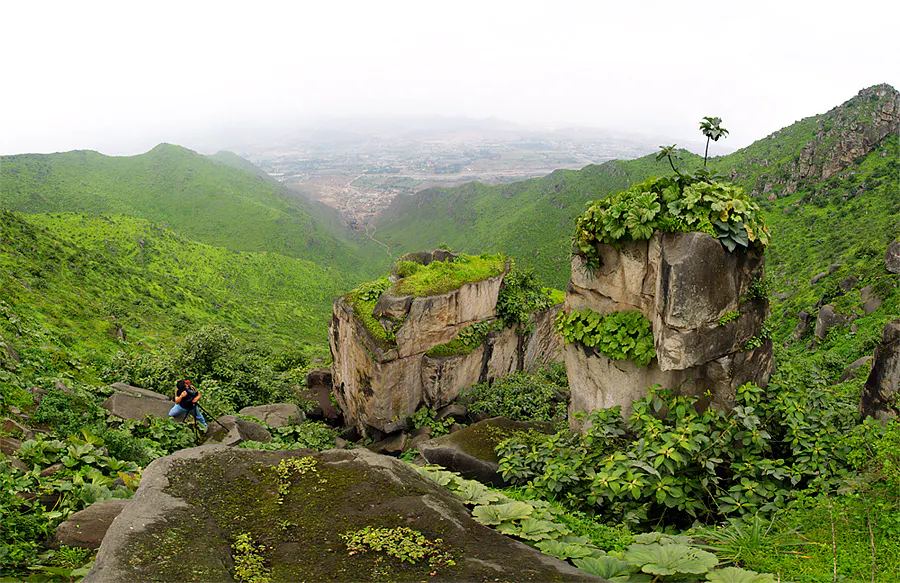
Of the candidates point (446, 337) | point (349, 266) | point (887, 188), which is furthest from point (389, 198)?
point (446, 337)

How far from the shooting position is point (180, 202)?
83.1m

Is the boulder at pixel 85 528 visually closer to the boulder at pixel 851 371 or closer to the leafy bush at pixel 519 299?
the leafy bush at pixel 519 299

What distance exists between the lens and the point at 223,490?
517cm

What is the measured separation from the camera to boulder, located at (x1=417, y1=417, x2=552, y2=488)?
957cm

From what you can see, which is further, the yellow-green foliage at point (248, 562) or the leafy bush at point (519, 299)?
the leafy bush at point (519, 299)

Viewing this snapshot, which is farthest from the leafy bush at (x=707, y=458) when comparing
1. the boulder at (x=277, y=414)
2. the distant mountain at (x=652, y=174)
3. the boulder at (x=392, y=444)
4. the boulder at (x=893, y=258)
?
the distant mountain at (x=652, y=174)

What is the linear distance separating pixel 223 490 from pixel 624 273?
6892 millimetres

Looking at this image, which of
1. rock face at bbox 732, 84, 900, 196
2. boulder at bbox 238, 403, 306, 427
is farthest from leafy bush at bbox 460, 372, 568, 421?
rock face at bbox 732, 84, 900, 196

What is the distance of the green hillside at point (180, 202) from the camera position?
71.6 m

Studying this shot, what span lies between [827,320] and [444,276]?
20.3 meters

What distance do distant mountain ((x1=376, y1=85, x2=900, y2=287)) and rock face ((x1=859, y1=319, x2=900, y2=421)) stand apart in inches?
885

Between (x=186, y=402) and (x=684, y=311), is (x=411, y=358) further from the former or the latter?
(x=684, y=311)

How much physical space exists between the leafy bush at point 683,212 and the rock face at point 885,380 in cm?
234

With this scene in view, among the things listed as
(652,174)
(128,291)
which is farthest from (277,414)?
(652,174)
